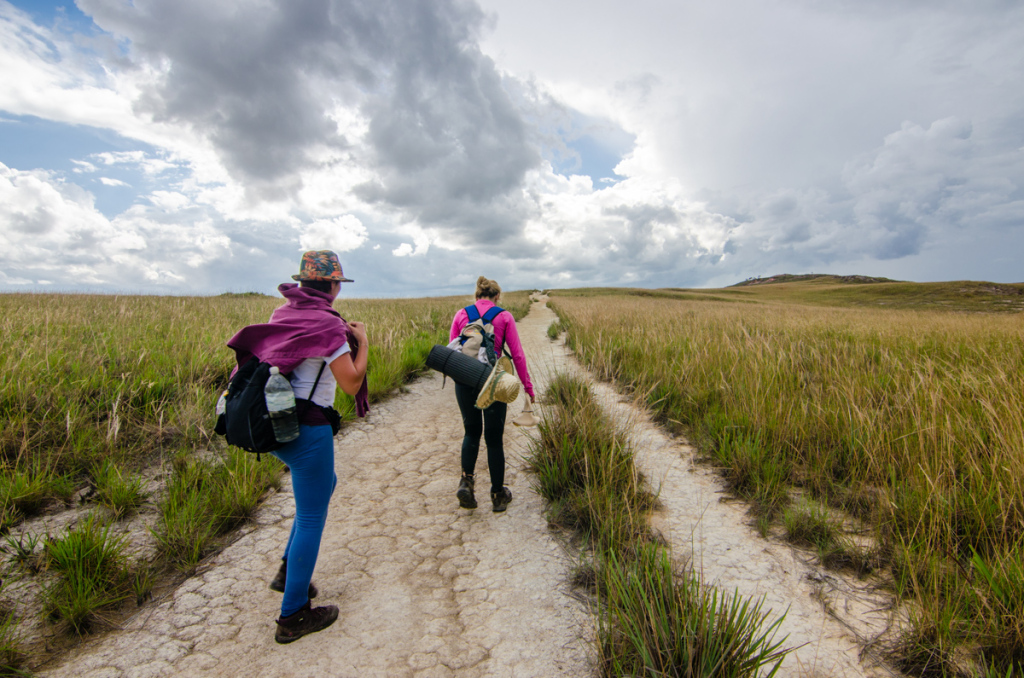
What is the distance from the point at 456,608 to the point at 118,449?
3686 millimetres

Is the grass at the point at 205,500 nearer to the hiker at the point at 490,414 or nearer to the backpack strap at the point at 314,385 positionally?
the backpack strap at the point at 314,385

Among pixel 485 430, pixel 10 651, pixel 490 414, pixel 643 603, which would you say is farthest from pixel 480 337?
pixel 10 651

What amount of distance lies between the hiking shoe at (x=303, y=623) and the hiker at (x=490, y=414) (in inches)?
55.1

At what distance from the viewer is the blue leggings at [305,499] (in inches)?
86.6

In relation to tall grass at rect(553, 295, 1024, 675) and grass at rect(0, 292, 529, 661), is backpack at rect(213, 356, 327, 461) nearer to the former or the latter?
grass at rect(0, 292, 529, 661)

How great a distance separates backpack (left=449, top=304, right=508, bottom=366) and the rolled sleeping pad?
8 centimetres

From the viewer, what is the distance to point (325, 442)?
88.4 inches

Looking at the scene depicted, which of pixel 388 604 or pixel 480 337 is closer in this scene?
pixel 388 604

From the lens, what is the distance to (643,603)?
1913mm

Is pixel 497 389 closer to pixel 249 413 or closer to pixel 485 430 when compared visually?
pixel 485 430

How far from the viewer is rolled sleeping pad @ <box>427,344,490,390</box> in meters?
3.21

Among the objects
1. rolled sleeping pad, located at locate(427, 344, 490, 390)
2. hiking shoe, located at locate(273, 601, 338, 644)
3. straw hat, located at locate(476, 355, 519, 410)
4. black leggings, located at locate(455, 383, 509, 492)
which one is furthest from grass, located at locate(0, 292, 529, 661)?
straw hat, located at locate(476, 355, 519, 410)

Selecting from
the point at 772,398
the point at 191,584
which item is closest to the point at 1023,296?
the point at 772,398

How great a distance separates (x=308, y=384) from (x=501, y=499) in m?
→ 2.10
